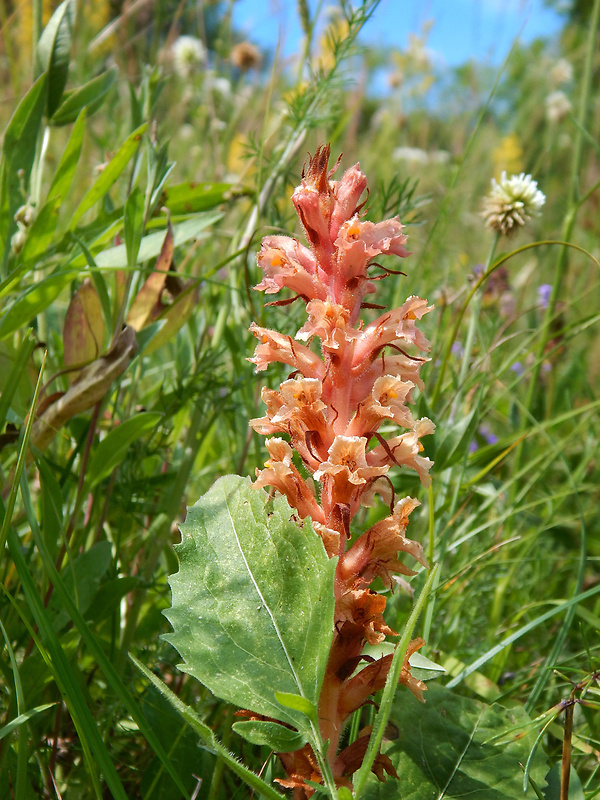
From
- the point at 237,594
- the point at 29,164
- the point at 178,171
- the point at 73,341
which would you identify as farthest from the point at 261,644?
the point at 178,171

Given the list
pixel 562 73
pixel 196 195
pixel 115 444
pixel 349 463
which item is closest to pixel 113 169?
pixel 196 195

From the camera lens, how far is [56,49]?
52.7 inches

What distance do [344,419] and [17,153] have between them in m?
0.88

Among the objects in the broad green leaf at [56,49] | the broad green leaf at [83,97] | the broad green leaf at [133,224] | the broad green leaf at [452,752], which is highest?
the broad green leaf at [56,49]

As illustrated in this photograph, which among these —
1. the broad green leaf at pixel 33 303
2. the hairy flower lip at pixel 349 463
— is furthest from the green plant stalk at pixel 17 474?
the broad green leaf at pixel 33 303

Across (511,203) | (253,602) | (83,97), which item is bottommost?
(253,602)

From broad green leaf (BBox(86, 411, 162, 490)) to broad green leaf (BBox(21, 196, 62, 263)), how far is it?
1.20 feet

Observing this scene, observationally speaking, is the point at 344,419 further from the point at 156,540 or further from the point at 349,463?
the point at 156,540

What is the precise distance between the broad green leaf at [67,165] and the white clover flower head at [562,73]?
4.90m

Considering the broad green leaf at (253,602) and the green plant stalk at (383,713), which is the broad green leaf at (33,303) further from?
the green plant stalk at (383,713)

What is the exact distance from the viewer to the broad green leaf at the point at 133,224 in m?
1.10

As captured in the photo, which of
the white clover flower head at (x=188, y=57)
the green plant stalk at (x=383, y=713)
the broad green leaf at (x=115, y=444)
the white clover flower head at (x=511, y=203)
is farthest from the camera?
the white clover flower head at (x=188, y=57)

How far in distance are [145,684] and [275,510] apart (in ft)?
1.51

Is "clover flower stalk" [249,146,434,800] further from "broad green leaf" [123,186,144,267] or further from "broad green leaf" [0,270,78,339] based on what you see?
"broad green leaf" [0,270,78,339]
